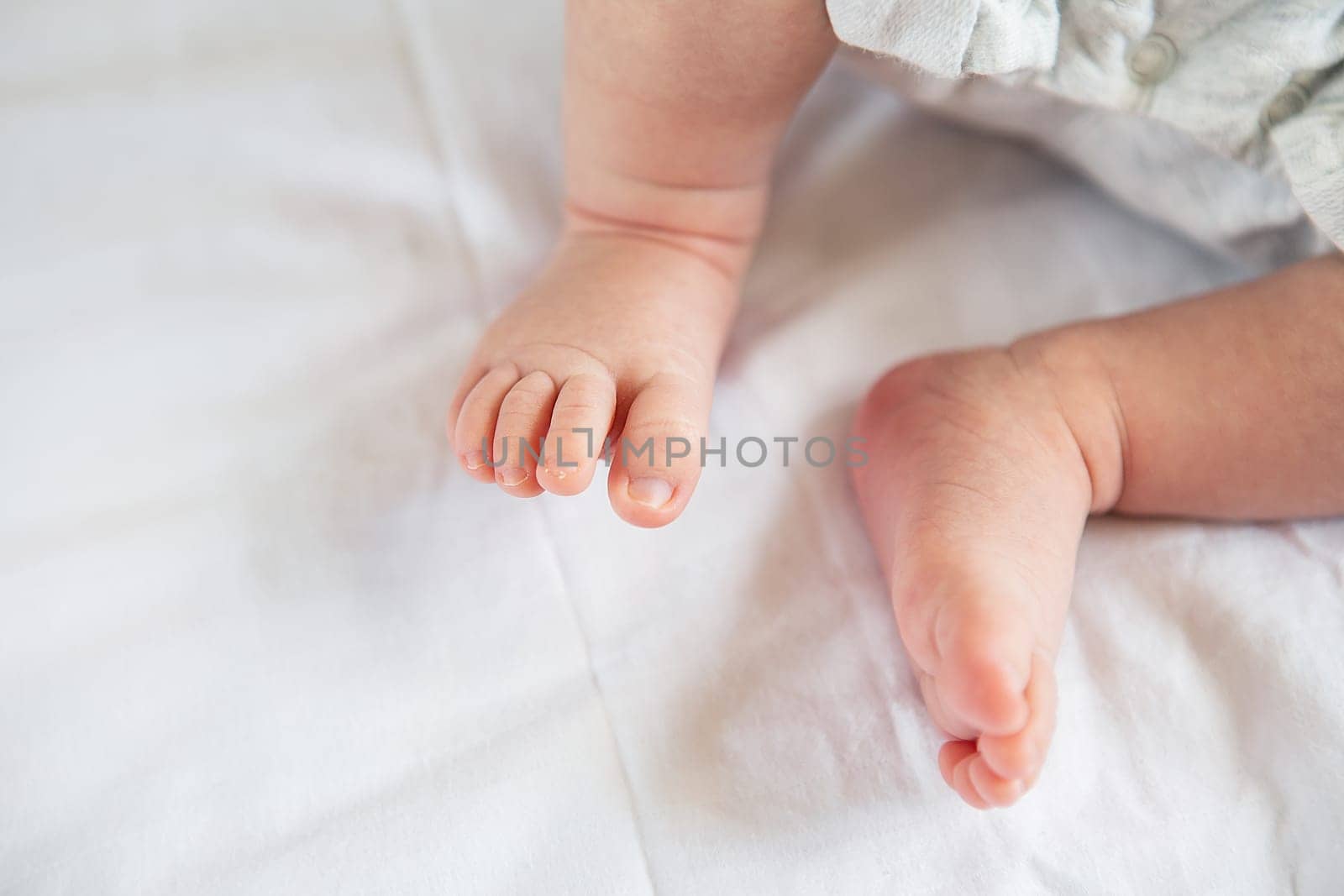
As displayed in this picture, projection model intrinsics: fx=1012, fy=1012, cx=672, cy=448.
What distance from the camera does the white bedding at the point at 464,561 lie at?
1.68 ft

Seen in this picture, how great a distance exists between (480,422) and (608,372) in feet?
0.24

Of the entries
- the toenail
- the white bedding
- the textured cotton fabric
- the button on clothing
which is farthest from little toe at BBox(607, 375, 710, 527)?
the button on clothing

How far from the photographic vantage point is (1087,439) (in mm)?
561

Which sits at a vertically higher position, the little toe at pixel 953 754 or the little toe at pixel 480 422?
the little toe at pixel 480 422

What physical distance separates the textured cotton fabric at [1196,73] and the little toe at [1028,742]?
0.31m

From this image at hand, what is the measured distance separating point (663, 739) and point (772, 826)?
7cm

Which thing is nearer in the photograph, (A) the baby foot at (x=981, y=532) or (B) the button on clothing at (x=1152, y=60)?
(A) the baby foot at (x=981, y=532)

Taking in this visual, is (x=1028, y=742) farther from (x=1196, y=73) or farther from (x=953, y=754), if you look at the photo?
(x=1196, y=73)

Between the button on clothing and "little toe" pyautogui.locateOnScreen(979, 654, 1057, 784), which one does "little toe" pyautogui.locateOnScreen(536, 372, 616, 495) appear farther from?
the button on clothing

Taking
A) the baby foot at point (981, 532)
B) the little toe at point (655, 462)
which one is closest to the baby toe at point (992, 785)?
the baby foot at point (981, 532)

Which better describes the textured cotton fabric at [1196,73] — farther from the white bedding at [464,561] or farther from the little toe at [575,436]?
the little toe at [575,436]

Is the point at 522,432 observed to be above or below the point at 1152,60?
below

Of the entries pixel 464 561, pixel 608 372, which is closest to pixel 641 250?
pixel 608 372

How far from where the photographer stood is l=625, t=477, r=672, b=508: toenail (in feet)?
1.63
